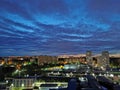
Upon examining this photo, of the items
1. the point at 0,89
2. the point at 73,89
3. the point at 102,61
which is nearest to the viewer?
the point at 73,89

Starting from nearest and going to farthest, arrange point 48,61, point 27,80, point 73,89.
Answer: point 73,89
point 27,80
point 48,61

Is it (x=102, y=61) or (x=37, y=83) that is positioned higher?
(x=102, y=61)

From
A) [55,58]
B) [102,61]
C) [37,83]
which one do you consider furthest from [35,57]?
[37,83]

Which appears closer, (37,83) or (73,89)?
(73,89)

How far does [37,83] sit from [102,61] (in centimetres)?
3873

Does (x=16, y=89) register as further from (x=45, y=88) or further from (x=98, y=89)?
(x=98, y=89)

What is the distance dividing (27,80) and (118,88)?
920 cm

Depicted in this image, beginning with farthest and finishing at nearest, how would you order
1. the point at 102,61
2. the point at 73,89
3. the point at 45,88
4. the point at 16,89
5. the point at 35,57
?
the point at 35,57 < the point at 102,61 < the point at 16,89 < the point at 45,88 < the point at 73,89

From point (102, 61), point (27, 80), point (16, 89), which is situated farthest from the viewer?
point (102, 61)

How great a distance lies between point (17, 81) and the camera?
1877 centimetres

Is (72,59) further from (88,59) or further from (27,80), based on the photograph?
(27,80)

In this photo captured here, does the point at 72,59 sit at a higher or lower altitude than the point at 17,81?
higher

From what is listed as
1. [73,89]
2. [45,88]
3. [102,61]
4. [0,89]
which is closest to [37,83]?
[45,88]

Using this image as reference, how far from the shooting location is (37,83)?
19406 millimetres
